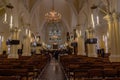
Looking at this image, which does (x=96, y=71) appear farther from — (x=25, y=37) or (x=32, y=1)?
(x=32, y=1)

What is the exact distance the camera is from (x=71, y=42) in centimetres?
3083

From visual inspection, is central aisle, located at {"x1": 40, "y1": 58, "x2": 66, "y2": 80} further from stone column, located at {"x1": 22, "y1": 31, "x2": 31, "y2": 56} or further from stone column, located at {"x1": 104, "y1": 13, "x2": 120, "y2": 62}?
stone column, located at {"x1": 22, "y1": 31, "x2": 31, "y2": 56}

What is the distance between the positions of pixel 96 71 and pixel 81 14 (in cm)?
2140

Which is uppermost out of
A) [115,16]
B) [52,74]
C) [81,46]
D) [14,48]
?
[115,16]

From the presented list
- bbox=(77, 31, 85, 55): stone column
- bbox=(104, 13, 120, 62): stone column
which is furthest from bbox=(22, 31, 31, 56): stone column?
bbox=(104, 13, 120, 62): stone column

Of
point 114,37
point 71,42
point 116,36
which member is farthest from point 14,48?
point 71,42

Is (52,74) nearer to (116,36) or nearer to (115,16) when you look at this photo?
(116,36)

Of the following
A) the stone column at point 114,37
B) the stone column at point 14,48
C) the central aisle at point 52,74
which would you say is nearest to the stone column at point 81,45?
the stone column at point 14,48

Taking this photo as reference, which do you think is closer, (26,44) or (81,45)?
(81,45)

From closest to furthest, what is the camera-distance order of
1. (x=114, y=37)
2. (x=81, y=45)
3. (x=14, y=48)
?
1. (x=114, y=37)
2. (x=14, y=48)
3. (x=81, y=45)

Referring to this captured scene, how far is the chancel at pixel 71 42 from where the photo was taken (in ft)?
24.9

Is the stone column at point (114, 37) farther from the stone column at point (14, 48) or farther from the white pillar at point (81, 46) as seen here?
the white pillar at point (81, 46)

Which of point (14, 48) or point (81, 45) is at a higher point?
point (81, 45)

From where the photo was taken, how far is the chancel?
299 inches
